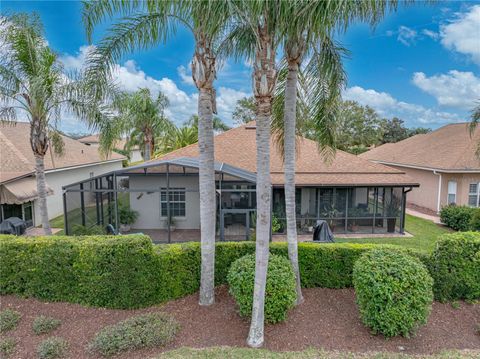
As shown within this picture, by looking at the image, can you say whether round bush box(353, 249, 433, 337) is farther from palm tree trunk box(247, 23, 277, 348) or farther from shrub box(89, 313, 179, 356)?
shrub box(89, 313, 179, 356)

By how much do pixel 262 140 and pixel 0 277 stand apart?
6.91m

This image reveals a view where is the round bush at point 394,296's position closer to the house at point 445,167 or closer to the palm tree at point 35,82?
the palm tree at point 35,82

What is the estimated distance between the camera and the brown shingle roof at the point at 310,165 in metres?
13.5

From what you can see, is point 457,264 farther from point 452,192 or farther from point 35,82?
point 452,192

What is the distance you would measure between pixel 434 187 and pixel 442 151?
9.20 feet

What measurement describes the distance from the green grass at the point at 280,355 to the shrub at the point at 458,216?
11.2 meters

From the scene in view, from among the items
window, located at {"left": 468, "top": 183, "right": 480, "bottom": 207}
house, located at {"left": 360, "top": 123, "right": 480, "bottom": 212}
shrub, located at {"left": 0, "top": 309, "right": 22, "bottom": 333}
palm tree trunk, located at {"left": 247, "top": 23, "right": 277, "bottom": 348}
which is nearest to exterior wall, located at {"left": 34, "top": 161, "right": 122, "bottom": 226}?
shrub, located at {"left": 0, "top": 309, "right": 22, "bottom": 333}

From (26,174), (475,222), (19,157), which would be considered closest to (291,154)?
(475,222)

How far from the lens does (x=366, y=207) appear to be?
557 inches

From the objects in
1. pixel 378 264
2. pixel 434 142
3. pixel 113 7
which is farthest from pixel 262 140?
pixel 434 142

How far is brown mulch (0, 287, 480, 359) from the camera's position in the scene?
4.91 meters

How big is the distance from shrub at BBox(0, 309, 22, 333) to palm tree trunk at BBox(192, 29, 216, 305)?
12.1 ft

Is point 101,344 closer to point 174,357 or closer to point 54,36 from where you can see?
point 174,357

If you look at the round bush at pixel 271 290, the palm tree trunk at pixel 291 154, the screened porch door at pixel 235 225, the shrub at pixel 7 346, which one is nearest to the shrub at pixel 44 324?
the shrub at pixel 7 346
